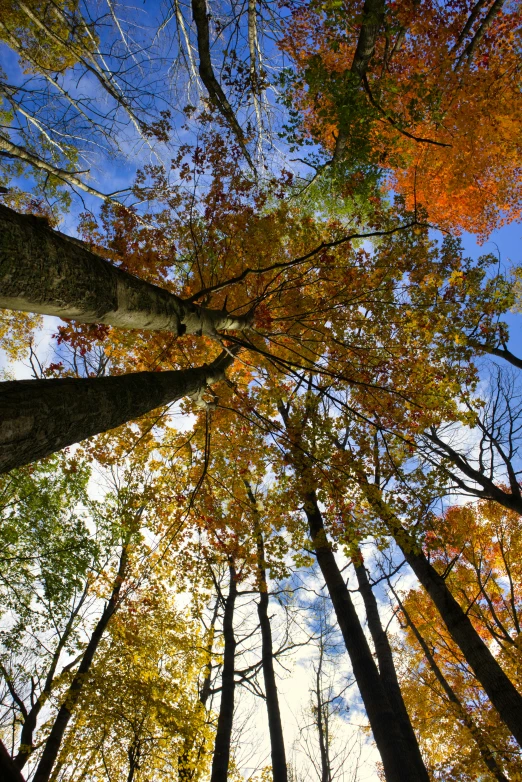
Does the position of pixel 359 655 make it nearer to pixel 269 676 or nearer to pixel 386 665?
pixel 386 665

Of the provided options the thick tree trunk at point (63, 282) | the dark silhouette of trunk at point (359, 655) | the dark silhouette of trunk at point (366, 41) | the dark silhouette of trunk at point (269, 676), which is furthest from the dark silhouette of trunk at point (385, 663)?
Answer: the dark silhouette of trunk at point (366, 41)

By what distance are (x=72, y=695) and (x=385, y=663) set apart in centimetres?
679

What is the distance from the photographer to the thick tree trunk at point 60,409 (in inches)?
86.4

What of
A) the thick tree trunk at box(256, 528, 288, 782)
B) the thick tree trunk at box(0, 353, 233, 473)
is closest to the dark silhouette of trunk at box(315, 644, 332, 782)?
the thick tree trunk at box(256, 528, 288, 782)

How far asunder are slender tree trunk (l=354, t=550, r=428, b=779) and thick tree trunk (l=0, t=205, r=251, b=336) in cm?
580

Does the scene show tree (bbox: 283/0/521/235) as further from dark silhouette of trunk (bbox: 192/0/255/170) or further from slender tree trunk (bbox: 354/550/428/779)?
slender tree trunk (bbox: 354/550/428/779)

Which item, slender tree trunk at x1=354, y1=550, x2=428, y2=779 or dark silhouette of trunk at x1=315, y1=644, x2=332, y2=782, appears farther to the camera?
dark silhouette of trunk at x1=315, y1=644, x2=332, y2=782

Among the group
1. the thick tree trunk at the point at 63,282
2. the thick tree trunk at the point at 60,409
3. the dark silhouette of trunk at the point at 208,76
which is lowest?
the thick tree trunk at the point at 60,409

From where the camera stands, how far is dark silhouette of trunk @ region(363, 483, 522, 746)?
576cm

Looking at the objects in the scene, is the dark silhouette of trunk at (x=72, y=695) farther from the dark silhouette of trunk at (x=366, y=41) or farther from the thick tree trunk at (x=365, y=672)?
the dark silhouette of trunk at (x=366, y=41)

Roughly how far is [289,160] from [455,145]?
1039 cm

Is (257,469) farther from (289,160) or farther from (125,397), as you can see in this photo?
(289,160)

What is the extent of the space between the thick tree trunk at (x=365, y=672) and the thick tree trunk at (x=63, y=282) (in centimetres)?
587

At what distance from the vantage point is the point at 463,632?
6391 millimetres
